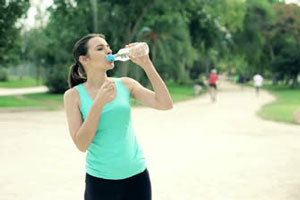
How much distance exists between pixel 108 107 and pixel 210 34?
1575 inches

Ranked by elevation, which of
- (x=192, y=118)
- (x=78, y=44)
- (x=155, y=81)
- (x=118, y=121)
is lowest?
(x=192, y=118)

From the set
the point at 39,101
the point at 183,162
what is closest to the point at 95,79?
the point at 183,162

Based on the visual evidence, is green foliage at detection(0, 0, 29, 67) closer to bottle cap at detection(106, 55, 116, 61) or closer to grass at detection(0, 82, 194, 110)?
grass at detection(0, 82, 194, 110)

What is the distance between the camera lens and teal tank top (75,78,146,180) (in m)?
2.63

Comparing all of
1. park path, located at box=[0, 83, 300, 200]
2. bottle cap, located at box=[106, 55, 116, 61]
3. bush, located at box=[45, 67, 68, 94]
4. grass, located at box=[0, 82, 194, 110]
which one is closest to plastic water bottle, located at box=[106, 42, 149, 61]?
bottle cap, located at box=[106, 55, 116, 61]

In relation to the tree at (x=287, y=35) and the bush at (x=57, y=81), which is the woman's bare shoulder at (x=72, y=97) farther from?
the tree at (x=287, y=35)

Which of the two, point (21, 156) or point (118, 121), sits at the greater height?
point (118, 121)

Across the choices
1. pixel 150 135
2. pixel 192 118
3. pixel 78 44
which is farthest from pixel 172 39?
pixel 78 44

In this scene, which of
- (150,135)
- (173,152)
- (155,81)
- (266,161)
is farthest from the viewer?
(150,135)

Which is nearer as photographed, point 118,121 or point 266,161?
point 118,121

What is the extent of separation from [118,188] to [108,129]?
370 millimetres

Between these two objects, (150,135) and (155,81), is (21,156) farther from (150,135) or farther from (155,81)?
(155,81)

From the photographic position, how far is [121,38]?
1124 inches

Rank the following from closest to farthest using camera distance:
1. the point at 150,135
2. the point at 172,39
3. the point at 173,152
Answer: the point at 173,152 < the point at 150,135 < the point at 172,39
